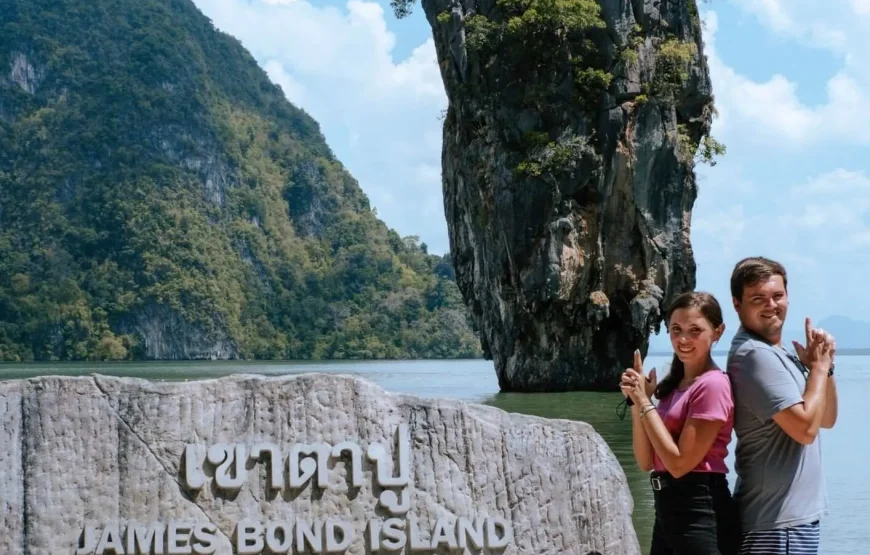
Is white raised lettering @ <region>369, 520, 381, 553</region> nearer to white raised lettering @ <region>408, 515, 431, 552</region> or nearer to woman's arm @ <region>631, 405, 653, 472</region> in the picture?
white raised lettering @ <region>408, 515, 431, 552</region>

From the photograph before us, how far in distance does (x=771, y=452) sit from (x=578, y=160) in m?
22.1

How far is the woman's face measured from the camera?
11.9 feet

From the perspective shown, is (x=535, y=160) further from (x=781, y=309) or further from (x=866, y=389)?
(x=781, y=309)

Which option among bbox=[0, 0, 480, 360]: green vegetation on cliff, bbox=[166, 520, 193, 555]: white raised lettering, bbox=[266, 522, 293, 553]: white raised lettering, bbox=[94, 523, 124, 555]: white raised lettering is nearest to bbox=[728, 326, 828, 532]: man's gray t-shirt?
bbox=[266, 522, 293, 553]: white raised lettering

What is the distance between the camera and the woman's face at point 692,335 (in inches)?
142

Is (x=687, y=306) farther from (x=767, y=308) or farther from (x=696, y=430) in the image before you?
(x=696, y=430)

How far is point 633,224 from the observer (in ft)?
86.5

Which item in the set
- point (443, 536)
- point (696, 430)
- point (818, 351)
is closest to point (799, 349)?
point (818, 351)

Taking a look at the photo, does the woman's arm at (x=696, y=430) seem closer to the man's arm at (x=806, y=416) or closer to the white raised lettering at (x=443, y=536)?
the man's arm at (x=806, y=416)

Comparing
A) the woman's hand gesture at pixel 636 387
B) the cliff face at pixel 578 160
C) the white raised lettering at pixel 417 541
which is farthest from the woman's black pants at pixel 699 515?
the cliff face at pixel 578 160

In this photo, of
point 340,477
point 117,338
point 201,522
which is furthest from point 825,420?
point 117,338

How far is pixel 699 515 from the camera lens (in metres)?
3.45

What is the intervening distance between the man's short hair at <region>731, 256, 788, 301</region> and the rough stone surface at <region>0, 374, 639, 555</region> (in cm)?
149

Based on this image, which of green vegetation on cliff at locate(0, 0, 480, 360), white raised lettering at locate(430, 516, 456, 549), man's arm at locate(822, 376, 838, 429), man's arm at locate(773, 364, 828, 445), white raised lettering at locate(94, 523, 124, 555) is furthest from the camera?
green vegetation on cliff at locate(0, 0, 480, 360)
